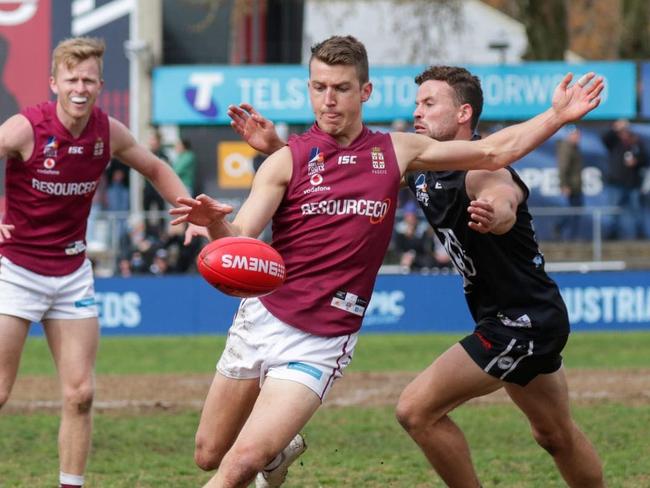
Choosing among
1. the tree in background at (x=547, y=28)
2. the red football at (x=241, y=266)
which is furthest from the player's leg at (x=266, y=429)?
the tree in background at (x=547, y=28)

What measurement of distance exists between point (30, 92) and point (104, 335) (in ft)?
24.4

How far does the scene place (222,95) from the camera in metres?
22.9

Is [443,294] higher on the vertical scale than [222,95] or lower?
lower

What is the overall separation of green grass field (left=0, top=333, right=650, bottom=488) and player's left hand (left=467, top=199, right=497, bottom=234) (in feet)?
8.22

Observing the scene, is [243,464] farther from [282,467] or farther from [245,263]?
[282,467]

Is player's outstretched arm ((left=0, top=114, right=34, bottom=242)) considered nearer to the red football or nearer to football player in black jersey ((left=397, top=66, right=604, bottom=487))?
the red football

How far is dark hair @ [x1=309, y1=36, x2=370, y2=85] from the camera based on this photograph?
612 centimetres

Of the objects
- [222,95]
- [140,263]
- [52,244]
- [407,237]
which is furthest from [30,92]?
[52,244]

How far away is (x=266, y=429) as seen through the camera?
5.74m

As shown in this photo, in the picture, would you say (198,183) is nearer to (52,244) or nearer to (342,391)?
(342,391)

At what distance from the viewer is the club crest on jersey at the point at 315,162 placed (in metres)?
6.16

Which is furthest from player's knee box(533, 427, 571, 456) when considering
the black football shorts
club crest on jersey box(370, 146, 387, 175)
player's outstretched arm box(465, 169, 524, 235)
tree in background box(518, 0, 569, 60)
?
tree in background box(518, 0, 569, 60)

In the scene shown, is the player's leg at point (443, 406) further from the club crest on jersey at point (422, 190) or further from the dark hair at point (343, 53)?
the dark hair at point (343, 53)

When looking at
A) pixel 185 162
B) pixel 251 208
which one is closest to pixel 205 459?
pixel 251 208
